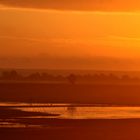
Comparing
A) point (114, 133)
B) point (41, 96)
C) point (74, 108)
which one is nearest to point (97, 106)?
point (74, 108)

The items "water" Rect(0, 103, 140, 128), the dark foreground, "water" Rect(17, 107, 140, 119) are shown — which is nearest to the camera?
the dark foreground

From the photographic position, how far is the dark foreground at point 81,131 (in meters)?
29.0

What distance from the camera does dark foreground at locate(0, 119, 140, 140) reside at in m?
29.0

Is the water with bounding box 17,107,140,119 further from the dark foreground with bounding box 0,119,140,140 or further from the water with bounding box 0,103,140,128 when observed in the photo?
the dark foreground with bounding box 0,119,140,140

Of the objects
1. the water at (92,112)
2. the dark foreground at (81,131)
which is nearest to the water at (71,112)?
the water at (92,112)

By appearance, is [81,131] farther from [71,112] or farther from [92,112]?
[92,112]

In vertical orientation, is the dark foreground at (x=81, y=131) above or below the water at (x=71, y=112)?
below

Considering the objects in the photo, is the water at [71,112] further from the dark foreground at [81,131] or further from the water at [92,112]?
the dark foreground at [81,131]

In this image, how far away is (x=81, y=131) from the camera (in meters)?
30.9

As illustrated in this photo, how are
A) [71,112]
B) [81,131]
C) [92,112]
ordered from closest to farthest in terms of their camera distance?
1. [81,131]
2. [71,112]
3. [92,112]

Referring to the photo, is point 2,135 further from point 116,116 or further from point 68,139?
point 116,116

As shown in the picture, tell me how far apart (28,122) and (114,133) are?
16.4 ft

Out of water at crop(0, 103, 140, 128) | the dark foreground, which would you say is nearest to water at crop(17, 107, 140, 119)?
water at crop(0, 103, 140, 128)

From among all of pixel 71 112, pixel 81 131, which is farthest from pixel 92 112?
pixel 81 131
